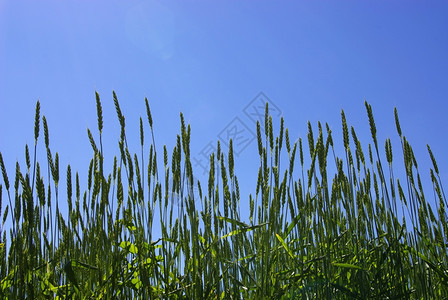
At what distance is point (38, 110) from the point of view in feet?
4.26

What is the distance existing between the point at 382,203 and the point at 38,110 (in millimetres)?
1346

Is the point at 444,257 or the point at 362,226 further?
the point at 444,257

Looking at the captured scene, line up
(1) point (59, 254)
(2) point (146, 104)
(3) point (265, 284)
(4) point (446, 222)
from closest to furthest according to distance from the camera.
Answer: (3) point (265, 284) → (1) point (59, 254) → (2) point (146, 104) → (4) point (446, 222)

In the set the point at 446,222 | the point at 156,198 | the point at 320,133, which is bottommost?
the point at 446,222

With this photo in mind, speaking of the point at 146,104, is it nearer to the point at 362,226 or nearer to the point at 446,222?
the point at 362,226

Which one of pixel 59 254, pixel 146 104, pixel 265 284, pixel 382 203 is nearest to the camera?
pixel 265 284

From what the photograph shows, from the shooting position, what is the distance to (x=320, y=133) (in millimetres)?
1410

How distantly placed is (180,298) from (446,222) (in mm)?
1301

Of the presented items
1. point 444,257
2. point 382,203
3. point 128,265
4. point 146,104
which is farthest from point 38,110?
point 444,257

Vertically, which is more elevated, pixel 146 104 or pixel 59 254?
pixel 146 104

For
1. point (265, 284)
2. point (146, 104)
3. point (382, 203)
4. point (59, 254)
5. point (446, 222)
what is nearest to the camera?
point (265, 284)

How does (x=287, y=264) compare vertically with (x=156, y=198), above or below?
below

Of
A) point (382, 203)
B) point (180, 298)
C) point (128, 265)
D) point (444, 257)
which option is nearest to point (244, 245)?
point (180, 298)

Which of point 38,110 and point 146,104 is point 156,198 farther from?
point 38,110
